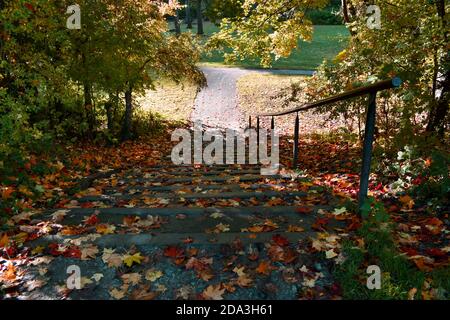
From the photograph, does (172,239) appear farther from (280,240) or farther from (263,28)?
(263,28)

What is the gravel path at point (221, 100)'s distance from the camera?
1653cm

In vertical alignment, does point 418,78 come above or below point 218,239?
above

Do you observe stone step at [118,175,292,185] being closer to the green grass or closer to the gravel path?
the gravel path

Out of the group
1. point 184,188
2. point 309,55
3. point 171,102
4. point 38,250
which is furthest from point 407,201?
point 309,55

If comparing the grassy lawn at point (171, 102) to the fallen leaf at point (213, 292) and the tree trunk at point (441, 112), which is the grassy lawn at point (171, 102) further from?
the fallen leaf at point (213, 292)

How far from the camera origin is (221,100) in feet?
64.5

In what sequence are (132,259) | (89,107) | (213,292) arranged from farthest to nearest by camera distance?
(89,107)
(132,259)
(213,292)

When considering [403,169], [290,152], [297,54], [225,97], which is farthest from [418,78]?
[297,54]

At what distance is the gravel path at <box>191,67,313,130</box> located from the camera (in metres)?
16.5

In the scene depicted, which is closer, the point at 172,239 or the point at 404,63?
the point at 172,239

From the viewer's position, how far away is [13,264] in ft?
9.62

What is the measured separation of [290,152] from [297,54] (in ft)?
76.5

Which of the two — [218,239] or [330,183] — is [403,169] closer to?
[330,183]
